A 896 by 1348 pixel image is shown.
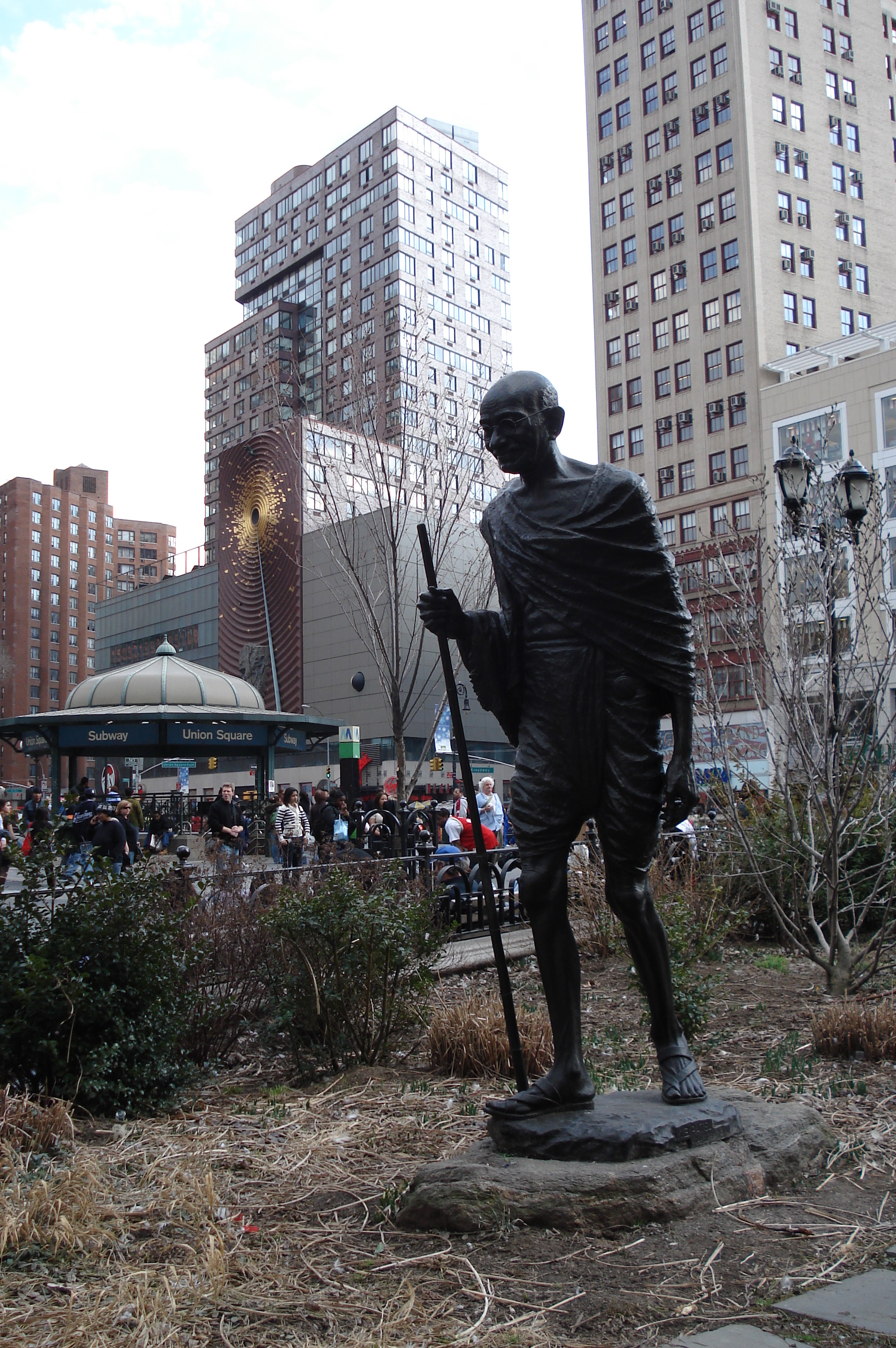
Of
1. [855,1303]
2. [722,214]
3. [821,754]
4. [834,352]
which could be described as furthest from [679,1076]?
[722,214]

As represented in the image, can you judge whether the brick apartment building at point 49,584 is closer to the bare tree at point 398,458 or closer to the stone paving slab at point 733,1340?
the bare tree at point 398,458

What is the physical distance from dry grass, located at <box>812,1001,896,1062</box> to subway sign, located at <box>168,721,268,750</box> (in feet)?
70.2

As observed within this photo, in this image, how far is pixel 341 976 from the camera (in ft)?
20.7

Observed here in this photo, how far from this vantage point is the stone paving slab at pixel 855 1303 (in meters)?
2.81

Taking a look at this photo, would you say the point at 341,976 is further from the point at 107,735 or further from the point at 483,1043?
the point at 107,735

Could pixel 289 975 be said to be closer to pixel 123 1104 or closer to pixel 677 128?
pixel 123 1104

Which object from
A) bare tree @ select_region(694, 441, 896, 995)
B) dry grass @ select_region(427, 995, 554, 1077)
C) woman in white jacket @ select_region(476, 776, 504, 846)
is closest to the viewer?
dry grass @ select_region(427, 995, 554, 1077)

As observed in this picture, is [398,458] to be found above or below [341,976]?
above

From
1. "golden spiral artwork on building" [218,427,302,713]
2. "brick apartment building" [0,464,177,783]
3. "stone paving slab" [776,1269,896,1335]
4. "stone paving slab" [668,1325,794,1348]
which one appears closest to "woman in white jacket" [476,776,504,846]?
"stone paving slab" [776,1269,896,1335]

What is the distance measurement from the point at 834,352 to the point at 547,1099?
48.2 metres

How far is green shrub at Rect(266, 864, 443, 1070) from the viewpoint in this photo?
6.28m

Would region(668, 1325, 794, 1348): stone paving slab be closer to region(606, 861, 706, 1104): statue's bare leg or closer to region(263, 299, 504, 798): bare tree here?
region(606, 861, 706, 1104): statue's bare leg

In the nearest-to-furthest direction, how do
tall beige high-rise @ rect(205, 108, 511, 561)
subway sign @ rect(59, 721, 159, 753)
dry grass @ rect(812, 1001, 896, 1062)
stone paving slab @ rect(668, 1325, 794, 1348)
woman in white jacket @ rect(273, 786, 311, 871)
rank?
stone paving slab @ rect(668, 1325, 794, 1348) < dry grass @ rect(812, 1001, 896, 1062) < woman in white jacket @ rect(273, 786, 311, 871) < subway sign @ rect(59, 721, 159, 753) < tall beige high-rise @ rect(205, 108, 511, 561)

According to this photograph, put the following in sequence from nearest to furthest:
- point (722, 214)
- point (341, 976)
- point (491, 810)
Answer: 1. point (341, 976)
2. point (491, 810)
3. point (722, 214)
